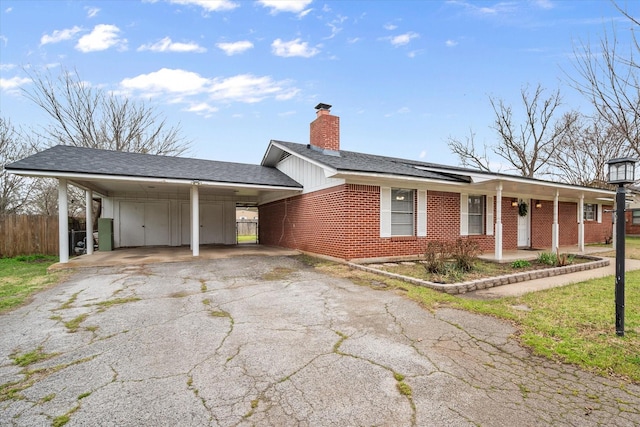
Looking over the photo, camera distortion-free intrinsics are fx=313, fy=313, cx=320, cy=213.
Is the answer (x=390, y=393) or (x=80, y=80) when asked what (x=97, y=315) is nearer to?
(x=390, y=393)

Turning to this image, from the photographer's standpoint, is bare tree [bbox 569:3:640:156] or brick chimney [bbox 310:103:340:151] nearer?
bare tree [bbox 569:3:640:156]

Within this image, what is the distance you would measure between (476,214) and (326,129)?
263 inches

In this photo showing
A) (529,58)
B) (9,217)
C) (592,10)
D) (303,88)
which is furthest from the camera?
(303,88)

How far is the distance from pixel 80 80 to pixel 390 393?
80.5ft

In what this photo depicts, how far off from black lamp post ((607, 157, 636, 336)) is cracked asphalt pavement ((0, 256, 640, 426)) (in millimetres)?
1290

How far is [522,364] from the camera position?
3.19 metres

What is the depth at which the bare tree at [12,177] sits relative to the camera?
1720cm

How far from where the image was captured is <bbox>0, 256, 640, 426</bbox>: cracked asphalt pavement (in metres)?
2.32

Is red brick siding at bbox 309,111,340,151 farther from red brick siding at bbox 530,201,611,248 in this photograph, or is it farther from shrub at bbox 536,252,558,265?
red brick siding at bbox 530,201,611,248

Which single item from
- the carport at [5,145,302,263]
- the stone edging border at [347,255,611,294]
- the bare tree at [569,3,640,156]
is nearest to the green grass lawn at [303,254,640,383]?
the stone edging border at [347,255,611,294]

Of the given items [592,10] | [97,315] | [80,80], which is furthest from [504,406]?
[80,80]

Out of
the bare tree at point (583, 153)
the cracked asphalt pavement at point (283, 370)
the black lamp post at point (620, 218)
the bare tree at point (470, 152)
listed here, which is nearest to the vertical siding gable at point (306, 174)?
the cracked asphalt pavement at point (283, 370)

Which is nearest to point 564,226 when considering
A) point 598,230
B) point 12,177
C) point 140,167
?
point 598,230

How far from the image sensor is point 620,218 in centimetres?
392
